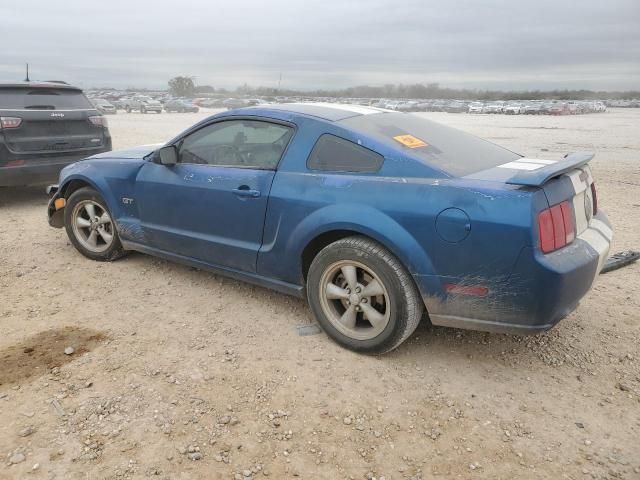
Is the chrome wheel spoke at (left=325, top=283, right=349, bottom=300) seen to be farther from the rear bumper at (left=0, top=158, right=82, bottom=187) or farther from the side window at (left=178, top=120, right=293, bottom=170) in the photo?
the rear bumper at (left=0, top=158, right=82, bottom=187)

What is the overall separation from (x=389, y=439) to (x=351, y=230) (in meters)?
1.19

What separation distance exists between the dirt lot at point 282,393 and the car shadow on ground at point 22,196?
3.57 meters

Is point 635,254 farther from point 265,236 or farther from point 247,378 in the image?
point 247,378

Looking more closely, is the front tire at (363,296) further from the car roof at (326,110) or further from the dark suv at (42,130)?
the dark suv at (42,130)

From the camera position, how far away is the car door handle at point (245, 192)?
3.50 meters

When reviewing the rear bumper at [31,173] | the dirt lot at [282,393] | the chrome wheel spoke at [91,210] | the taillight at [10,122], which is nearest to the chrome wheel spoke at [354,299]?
the dirt lot at [282,393]

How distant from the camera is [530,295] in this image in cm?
264

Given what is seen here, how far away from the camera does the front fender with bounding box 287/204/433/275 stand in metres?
2.88

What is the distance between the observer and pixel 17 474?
7.41 ft

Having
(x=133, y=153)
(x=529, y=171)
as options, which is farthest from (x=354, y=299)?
A: (x=133, y=153)

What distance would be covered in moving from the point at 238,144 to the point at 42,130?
3964mm

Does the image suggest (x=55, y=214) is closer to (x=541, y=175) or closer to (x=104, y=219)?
(x=104, y=219)

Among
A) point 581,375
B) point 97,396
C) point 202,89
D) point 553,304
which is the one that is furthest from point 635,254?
point 202,89

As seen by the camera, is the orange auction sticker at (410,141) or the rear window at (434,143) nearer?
the rear window at (434,143)
